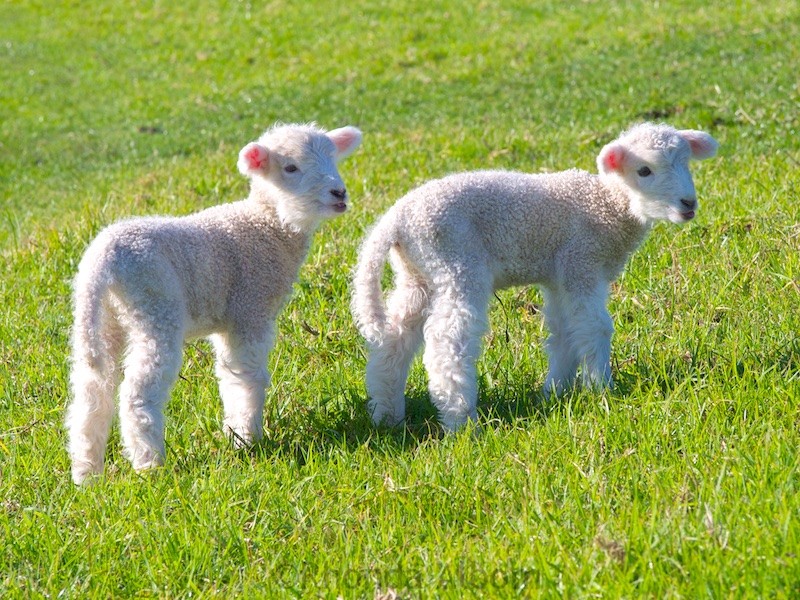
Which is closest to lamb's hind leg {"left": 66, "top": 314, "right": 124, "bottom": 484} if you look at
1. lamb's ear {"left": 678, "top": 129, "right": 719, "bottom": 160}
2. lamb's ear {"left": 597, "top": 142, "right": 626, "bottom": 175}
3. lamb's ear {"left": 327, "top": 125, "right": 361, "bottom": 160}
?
lamb's ear {"left": 327, "top": 125, "right": 361, "bottom": 160}

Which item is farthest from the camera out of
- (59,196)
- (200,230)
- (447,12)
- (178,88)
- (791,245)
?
(447,12)

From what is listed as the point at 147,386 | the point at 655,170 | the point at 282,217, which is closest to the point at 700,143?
the point at 655,170

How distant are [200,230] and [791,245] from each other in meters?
3.50

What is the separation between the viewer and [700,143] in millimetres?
5734

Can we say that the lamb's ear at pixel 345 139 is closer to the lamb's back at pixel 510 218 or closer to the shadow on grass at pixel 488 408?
the lamb's back at pixel 510 218

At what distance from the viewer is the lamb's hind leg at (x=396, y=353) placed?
5559 mm

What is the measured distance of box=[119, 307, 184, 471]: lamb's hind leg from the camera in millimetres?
4922

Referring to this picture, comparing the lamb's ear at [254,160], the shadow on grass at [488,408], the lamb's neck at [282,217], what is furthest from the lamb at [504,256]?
the lamb's ear at [254,160]

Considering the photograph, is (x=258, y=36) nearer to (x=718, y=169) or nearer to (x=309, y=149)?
(x=718, y=169)

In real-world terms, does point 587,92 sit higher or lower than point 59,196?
higher

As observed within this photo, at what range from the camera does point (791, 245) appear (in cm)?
663

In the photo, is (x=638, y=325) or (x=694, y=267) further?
(x=694, y=267)

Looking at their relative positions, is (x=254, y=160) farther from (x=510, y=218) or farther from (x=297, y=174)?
(x=510, y=218)

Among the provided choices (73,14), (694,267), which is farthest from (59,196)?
(73,14)
